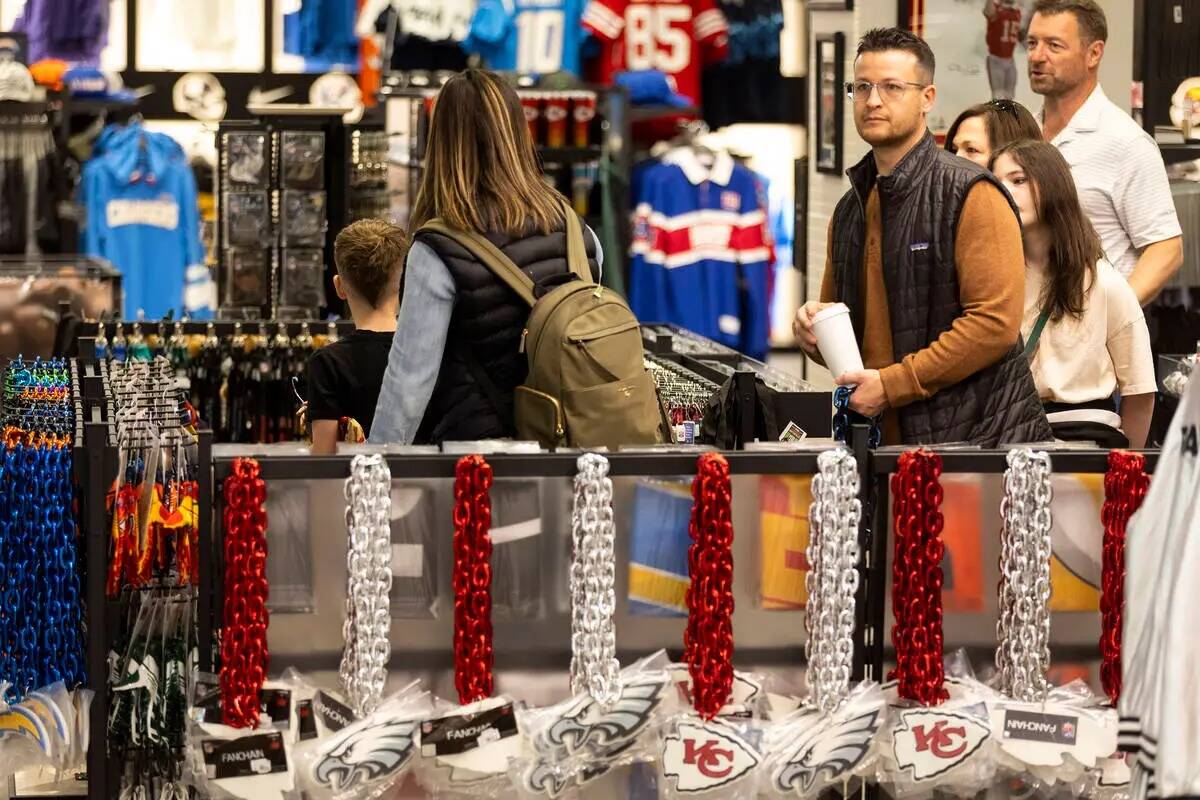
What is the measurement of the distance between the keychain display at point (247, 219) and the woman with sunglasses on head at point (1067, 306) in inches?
177

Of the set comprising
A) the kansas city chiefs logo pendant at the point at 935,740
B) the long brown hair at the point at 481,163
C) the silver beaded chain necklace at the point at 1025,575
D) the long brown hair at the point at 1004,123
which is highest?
the long brown hair at the point at 1004,123

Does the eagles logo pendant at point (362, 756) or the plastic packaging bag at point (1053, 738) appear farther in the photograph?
the plastic packaging bag at point (1053, 738)

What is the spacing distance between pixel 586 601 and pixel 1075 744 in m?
0.80

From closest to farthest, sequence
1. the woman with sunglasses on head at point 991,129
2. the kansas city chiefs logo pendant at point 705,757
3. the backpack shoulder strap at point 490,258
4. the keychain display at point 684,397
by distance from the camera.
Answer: the kansas city chiefs logo pendant at point 705,757 < the backpack shoulder strap at point 490,258 < the keychain display at point 684,397 < the woman with sunglasses on head at point 991,129

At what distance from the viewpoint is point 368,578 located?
291 centimetres

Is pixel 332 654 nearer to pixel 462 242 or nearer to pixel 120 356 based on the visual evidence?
pixel 462 242

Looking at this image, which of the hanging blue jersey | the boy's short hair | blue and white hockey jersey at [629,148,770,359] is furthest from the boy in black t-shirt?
the hanging blue jersey

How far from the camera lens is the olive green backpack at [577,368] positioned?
3.57 m

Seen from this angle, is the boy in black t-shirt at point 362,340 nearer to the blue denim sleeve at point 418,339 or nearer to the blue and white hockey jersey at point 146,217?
the blue denim sleeve at point 418,339

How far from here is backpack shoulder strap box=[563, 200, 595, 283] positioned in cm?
378

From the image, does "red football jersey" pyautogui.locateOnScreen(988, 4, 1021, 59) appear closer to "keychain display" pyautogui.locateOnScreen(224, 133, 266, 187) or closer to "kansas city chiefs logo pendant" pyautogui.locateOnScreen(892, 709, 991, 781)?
"keychain display" pyautogui.locateOnScreen(224, 133, 266, 187)

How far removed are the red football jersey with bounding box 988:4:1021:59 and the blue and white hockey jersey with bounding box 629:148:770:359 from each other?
113 inches

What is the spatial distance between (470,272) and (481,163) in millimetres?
227

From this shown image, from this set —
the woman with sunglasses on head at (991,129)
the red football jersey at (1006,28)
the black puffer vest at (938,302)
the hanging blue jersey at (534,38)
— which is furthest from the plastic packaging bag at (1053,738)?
the hanging blue jersey at (534,38)
